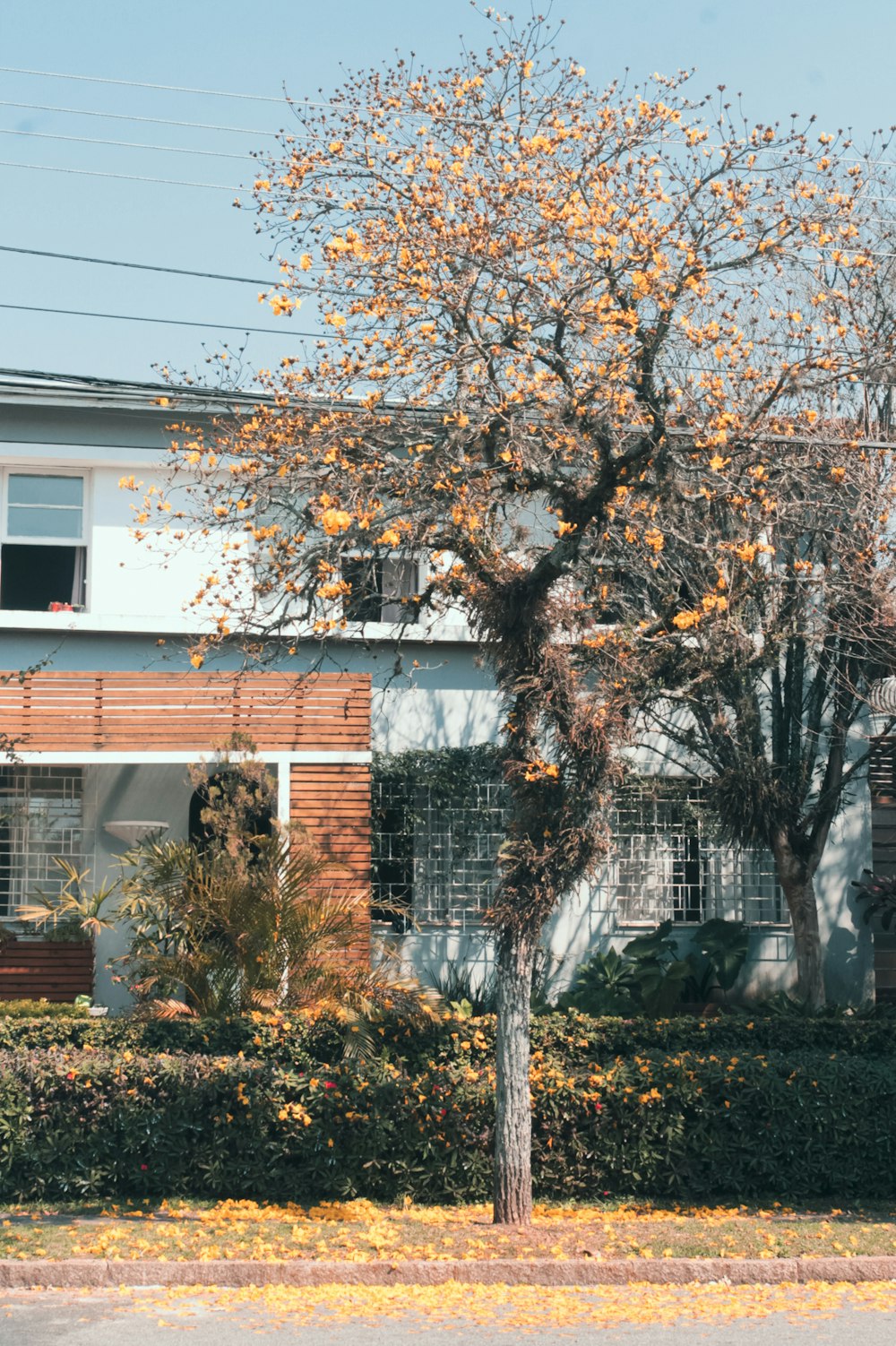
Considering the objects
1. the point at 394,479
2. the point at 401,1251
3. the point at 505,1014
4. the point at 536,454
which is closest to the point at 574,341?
the point at 536,454

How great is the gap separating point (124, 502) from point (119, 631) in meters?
1.52

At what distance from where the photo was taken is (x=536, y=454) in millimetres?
9953

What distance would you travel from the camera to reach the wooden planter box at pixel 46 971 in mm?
14539

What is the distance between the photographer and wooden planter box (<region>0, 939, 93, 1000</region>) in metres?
14.5

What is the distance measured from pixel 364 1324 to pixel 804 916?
7.89m

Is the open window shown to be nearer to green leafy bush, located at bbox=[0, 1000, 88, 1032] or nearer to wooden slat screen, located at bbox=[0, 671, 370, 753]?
wooden slat screen, located at bbox=[0, 671, 370, 753]

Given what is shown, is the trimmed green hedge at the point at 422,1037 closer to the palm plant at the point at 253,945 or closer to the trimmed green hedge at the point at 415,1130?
the trimmed green hedge at the point at 415,1130

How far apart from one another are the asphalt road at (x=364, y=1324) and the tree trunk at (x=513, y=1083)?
1.23 meters

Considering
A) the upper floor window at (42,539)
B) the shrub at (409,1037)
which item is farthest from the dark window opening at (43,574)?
the shrub at (409,1037)

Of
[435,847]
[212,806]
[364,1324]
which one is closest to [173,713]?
[212,806]

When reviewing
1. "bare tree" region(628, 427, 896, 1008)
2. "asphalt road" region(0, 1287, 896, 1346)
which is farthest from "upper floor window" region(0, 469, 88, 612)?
"asphalt road" region(0, 1287, 896, 1346)

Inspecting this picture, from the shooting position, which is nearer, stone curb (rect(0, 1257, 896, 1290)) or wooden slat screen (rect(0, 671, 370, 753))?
stone curb (rect(0, 1257, 896, 1290))

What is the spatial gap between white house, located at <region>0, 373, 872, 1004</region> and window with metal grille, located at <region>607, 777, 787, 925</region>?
21mm

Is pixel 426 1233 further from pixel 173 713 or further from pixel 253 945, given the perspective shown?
pixel 173 713
